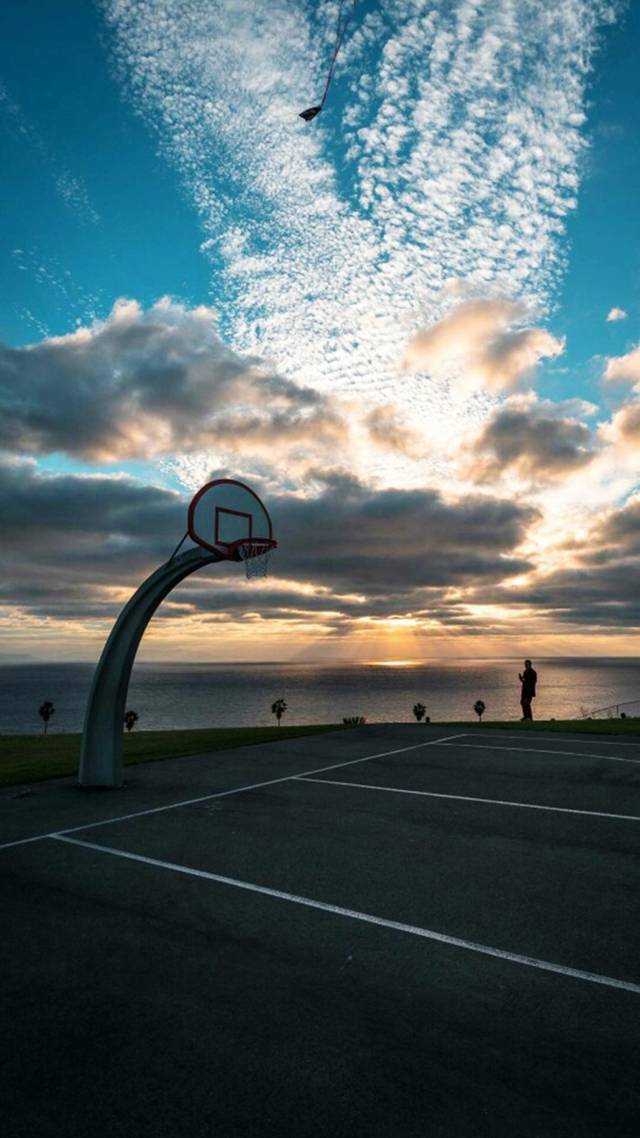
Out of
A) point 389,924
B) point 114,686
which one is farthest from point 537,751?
point 389,924

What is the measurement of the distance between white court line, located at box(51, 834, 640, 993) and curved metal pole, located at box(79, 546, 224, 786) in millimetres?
3517

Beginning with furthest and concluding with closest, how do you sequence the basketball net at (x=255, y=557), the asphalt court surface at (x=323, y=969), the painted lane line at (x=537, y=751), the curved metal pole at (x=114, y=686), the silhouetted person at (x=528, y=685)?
the silhouetted person at (x=528, y=685) → the painted lane line at (x=537, y=751) → the basketball net at (x=255, y=557) → the curved metal pole at (x=114, y=686) → the asphalt court surface at (x=323, y=969)

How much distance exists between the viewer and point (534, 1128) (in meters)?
3.19

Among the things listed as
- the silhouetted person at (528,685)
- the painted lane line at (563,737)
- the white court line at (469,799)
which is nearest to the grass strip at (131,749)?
the white court line at (469,799)

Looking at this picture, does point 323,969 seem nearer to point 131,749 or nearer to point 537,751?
point 537,751

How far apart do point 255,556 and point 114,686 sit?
374 centimetres

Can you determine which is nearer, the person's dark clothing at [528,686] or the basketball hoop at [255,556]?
the basketball hoop at [255,556]

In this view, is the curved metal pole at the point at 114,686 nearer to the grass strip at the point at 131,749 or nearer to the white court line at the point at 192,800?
the grass strip at the point at 131,749

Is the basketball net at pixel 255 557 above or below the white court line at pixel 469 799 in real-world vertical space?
above

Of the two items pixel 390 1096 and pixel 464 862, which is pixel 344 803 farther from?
pixel 390 1096

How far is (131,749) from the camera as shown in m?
16.1

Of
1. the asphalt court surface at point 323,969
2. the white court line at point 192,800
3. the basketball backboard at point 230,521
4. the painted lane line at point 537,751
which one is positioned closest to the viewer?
the asphalt court surface at point 323,969

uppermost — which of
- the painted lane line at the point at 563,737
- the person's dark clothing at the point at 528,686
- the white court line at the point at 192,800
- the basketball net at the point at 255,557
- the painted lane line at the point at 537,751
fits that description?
the basketball net at the point at 255,557

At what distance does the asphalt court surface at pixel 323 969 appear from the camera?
3.39 meters
